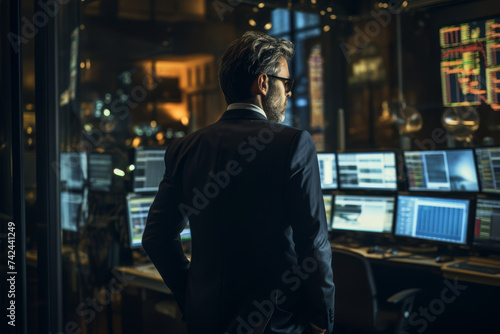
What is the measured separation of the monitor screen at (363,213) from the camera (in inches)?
141

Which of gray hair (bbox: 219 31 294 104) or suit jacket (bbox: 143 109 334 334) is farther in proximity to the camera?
gray hair (bbox: 219 31 294 104)

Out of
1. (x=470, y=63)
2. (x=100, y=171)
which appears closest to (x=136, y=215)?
(x=100, y=171)

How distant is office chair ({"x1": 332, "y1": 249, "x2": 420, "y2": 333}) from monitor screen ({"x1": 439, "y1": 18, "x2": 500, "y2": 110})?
2255 mm

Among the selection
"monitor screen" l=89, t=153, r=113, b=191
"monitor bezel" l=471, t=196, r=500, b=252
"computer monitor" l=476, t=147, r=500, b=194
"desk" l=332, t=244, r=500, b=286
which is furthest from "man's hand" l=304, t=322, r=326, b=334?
"monitor screen" l=89, t=153, r=113, b=191

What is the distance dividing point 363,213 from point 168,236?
236 centimetres

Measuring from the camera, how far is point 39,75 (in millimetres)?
2236

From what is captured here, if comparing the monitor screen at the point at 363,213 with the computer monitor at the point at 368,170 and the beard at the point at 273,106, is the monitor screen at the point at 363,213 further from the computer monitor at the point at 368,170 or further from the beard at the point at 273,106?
the beard at the point at 273,106

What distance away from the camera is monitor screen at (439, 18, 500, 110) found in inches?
164

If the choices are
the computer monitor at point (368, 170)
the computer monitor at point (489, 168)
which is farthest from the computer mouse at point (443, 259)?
the computer monitor at point (368, 170)

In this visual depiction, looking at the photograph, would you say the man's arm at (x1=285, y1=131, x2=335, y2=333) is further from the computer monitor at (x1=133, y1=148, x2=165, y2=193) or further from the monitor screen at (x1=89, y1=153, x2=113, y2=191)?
the monitor screen at (x1=89, y1=153, x2=113, y2=191)

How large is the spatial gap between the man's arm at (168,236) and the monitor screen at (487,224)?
214cm

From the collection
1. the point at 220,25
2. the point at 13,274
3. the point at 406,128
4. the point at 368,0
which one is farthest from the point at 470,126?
the point at 220,25

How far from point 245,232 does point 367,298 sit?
4.99ft

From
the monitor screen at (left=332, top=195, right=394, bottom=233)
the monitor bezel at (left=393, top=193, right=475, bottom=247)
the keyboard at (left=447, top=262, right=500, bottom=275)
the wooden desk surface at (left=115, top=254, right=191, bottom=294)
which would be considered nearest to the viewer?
the keyboard at (left=447, top=262, right=500, bottom=275)
